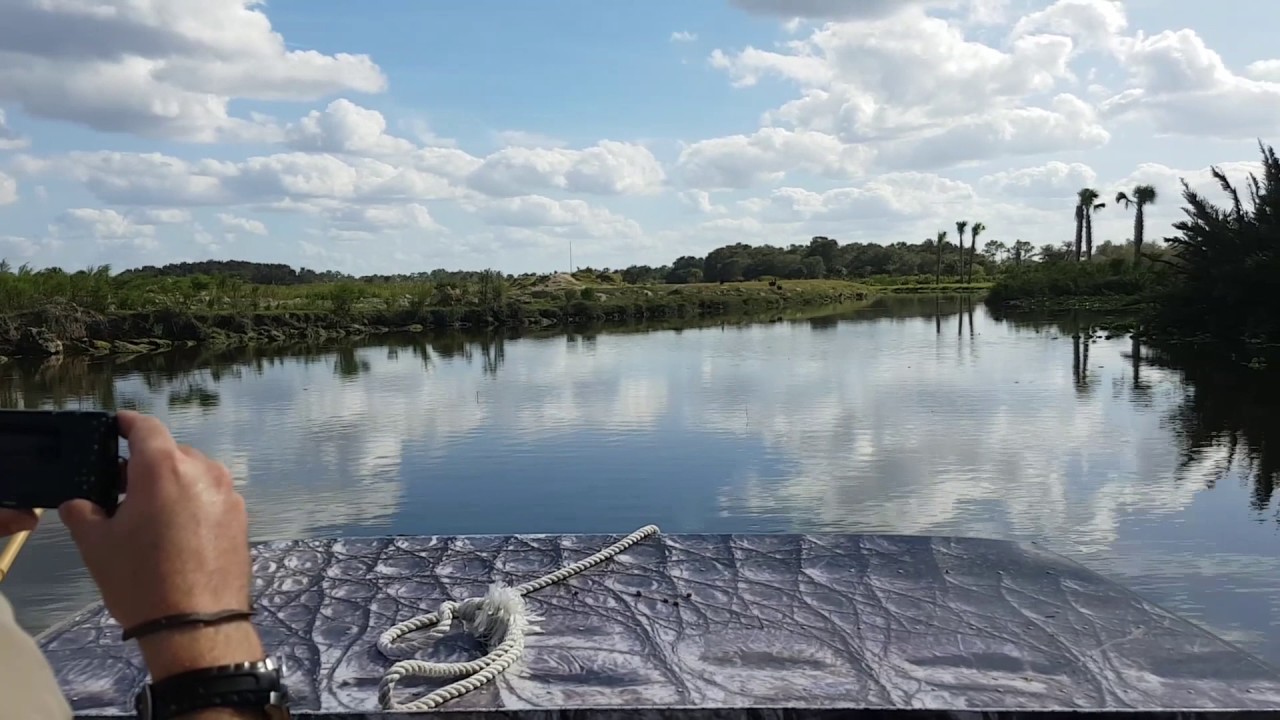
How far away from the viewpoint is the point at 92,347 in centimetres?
2847

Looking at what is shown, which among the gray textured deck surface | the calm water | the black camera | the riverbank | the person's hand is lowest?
the calm water

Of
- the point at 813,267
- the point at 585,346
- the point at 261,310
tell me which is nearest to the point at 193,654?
the point at 585,346

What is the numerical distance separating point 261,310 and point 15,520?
3591 cm

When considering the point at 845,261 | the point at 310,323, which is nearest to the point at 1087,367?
the point at 310,323

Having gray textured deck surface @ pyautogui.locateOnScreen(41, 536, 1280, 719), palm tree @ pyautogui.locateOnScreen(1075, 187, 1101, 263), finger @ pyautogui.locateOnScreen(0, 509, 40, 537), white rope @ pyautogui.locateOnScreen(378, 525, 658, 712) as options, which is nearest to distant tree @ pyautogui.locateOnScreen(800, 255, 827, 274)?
palm tree @ pyautogui.locateOnScreen(1075, 187, 1101, 263)

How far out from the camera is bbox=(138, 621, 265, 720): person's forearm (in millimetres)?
831

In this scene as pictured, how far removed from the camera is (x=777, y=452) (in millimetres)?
9992

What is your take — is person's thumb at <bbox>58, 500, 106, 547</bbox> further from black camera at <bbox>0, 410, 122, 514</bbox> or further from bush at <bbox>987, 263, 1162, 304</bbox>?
bush at <bbox>987, 263, 1162, 304</bbox>

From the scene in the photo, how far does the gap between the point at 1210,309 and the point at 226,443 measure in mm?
18236

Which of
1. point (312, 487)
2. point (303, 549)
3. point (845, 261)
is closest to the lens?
point (303, 549)

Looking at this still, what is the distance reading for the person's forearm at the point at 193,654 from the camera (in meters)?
0.83

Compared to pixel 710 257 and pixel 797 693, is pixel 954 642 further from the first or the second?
pixel 710 257

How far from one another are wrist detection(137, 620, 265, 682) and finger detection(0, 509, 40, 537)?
0.65 feet

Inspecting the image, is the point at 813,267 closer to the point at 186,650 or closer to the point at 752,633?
the point at 752,633
